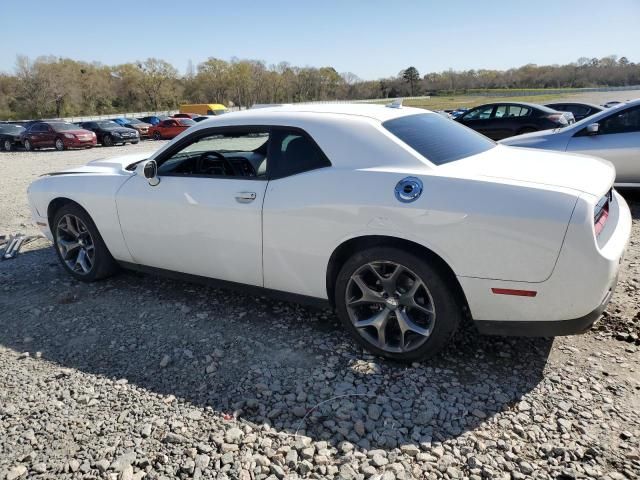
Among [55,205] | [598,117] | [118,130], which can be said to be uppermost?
[598,117]

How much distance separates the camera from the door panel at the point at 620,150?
20.4ft

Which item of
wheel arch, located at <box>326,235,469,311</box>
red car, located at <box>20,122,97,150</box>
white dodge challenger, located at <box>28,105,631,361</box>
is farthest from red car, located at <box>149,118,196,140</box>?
wheel arch, located at <box>326,235,469,311</box>

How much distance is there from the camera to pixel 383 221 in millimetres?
2725

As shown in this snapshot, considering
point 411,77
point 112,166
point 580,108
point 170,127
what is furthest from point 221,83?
point 112,166

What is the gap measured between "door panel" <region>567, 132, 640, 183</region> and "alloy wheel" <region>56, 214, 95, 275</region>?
6.22m

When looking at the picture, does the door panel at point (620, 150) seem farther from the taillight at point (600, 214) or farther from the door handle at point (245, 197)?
the door handle at point (245, 197)

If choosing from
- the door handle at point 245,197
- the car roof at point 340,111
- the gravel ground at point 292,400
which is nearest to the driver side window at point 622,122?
the gravel ground at point 292,400

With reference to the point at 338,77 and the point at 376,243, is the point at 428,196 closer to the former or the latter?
the point at 376,243

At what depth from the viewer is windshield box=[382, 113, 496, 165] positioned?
2953 millimetres

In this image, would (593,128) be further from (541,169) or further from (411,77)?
(411,77)

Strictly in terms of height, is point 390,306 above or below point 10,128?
above

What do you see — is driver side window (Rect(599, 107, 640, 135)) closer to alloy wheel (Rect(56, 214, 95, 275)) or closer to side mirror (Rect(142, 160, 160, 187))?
side mirror (Rect(142, 160, 160, 187))

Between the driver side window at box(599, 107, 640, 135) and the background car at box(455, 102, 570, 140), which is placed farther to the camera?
the background car at box(455, 102, 570, 140)

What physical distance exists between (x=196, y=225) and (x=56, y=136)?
23665 millimetres
